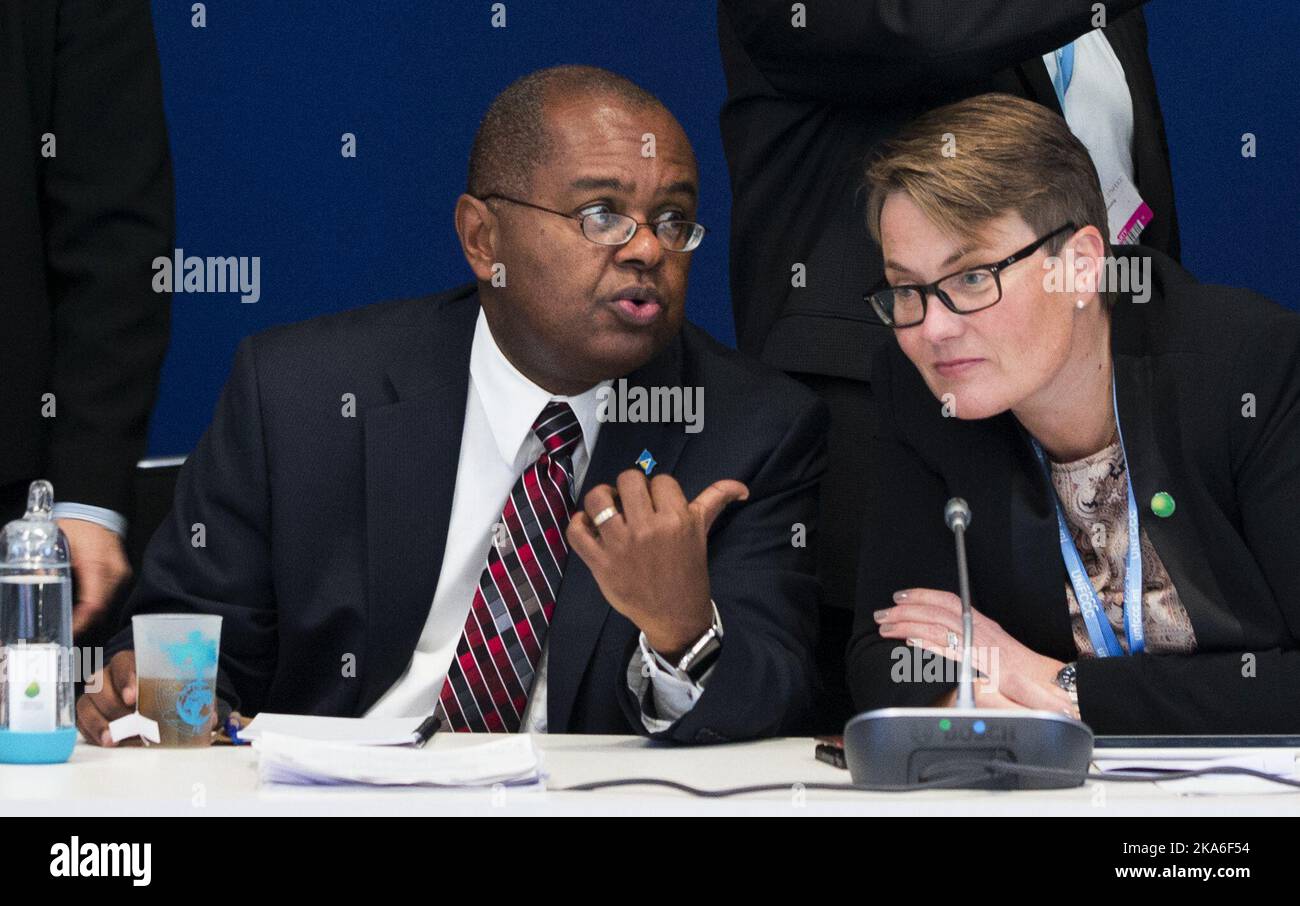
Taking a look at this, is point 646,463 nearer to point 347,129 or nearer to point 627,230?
point 627,230

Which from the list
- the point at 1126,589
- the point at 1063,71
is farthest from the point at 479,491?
the point at 1063,71

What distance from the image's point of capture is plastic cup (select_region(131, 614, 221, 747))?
6.86 feet

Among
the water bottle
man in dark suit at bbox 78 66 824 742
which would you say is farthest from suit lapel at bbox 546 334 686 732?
the water bottle

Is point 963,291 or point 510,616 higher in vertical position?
point 963,291

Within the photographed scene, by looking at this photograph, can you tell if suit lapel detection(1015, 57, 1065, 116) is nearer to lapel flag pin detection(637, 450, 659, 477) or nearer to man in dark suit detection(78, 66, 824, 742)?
man in dark suit detection(78, 66, 824, 742)

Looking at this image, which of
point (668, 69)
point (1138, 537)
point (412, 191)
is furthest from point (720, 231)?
point (1138, 537)

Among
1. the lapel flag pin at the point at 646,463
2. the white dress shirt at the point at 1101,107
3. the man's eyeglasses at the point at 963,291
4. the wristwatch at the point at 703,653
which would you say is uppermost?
the white dress shirt at the point at 1101,107

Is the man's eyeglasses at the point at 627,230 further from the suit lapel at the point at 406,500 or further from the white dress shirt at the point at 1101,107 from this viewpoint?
the white dress shirt at the point at 1101,107

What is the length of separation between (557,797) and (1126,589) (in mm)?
1053

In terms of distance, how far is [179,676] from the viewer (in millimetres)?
2107

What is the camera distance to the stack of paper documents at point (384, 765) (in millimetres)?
1667

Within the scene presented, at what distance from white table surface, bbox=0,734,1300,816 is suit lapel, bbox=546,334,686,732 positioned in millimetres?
480

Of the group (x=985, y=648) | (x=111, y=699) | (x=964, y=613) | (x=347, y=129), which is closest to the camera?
(x=964, y=613)

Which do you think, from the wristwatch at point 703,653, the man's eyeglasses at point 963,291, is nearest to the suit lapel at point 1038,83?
the man's eyeglasses at point 963,291
